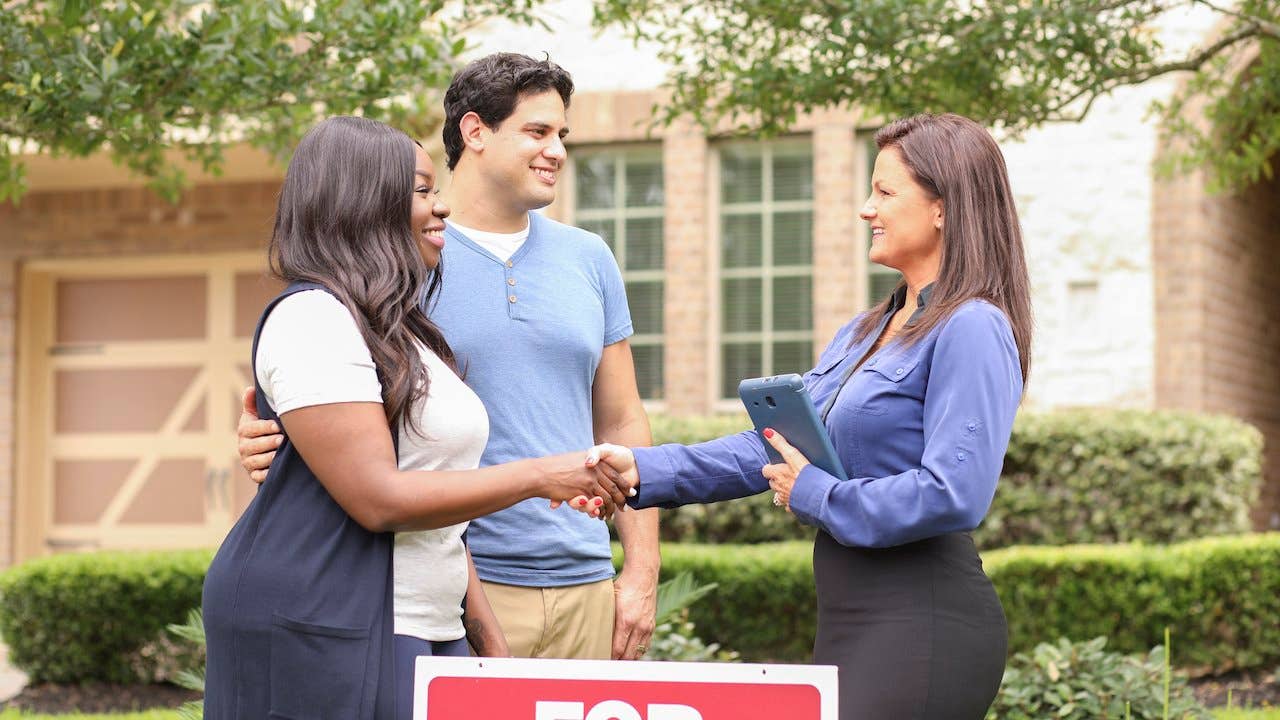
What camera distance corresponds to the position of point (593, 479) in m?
2.88

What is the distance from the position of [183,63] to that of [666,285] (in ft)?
19.4

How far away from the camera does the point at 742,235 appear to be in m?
10.5

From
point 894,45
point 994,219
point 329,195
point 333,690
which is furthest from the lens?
point 894,45

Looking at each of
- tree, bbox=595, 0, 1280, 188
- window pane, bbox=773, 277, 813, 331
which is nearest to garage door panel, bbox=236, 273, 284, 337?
window pane, bbox=773, 277, 813, 331

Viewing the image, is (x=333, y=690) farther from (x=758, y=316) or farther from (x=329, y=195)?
(x=758, y=316)

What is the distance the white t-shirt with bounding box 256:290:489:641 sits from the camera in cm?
242

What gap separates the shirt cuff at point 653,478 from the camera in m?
3.11

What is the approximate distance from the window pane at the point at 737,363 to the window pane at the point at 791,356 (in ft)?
0.39

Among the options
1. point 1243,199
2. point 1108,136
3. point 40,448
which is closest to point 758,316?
point 1108,136

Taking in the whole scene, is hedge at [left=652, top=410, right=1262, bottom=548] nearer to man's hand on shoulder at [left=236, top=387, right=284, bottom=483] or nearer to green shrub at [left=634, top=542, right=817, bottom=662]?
green shrub at [left=634, top=542, right=817, bottom=662]

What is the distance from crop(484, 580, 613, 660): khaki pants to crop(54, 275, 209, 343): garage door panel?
370 inches

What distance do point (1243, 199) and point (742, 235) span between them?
383 centimetres

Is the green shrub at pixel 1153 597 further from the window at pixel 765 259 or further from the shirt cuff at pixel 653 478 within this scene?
the shirt cuff at pixel 653 478

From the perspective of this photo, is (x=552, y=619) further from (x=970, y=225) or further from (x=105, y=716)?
(x=105, y=716)
